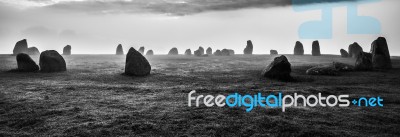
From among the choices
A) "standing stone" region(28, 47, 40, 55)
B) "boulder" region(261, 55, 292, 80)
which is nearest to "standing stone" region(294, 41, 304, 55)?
"boulder" region(261, 55, 292, 80)

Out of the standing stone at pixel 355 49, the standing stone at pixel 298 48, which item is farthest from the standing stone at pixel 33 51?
the standing stone at pixel 355 49

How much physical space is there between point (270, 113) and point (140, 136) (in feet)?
16.1

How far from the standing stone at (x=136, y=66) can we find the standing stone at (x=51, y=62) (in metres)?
5.97

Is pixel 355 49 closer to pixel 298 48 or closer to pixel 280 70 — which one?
pixel 298 48

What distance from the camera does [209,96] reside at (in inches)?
545

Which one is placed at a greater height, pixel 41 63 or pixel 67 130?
pixel 41 63

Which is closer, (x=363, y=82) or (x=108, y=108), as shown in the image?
(x=108, y=108)

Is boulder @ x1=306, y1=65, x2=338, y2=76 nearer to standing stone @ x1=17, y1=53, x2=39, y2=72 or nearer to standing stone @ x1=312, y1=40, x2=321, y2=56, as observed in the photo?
standing stone @ x1=17, y1=53, x2=39, y2=72

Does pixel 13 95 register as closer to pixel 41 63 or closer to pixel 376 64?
pixel 41 63

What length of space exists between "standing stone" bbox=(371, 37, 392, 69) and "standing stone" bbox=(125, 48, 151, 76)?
21605 mm

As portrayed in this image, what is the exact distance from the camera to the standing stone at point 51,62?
2308 centimetres

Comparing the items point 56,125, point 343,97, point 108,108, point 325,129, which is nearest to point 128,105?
point 108,108

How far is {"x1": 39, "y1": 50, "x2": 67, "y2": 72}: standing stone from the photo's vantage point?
2308cm

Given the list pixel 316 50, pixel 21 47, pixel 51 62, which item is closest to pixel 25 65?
pixel 51 62
